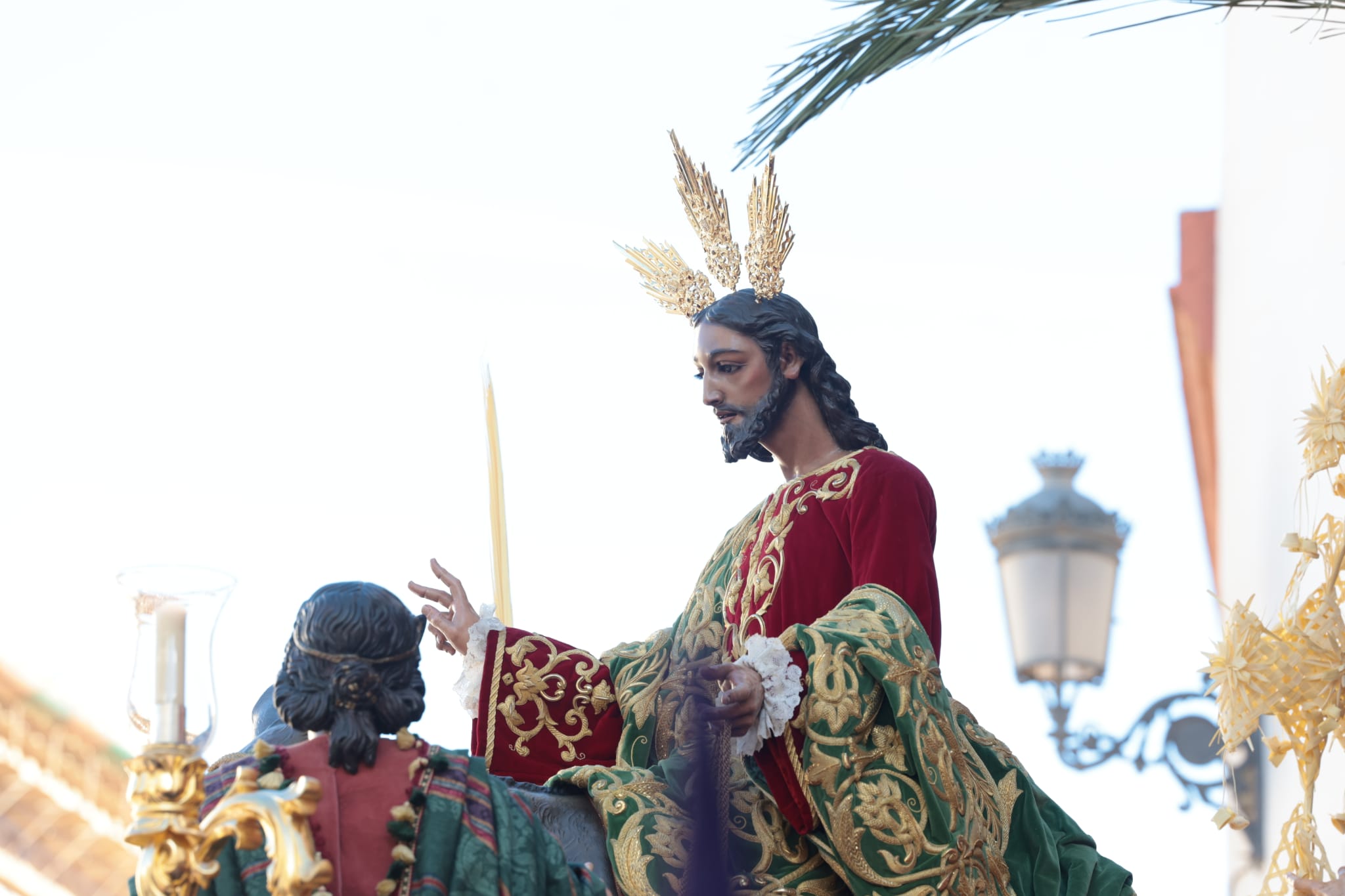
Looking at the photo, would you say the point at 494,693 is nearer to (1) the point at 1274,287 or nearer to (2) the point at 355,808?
(2) the point at 355,808

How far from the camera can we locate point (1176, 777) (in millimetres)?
7469

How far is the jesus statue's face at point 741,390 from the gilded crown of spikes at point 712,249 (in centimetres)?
19

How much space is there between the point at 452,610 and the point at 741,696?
1156 mm

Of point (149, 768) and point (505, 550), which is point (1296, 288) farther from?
point (149, 768)

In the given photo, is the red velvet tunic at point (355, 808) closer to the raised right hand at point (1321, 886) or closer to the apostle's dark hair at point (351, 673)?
the apostle's dark hair at point (351, 673)

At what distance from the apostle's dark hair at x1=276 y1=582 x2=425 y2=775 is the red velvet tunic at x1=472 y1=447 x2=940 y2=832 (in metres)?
1.61

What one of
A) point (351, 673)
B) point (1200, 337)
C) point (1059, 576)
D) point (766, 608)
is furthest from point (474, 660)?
point (1200, 337)

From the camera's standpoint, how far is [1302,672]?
17.4 feet

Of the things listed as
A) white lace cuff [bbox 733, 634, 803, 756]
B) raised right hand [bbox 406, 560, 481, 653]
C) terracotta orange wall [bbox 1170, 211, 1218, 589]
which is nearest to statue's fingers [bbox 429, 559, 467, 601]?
raised right hand [bbox 406, 560, 481, 653]

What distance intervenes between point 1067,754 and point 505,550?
8.07 ft

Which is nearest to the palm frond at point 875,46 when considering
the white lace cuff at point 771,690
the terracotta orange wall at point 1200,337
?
the white lace cuff at point 771,690

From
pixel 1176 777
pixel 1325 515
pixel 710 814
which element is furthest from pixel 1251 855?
pixel 710 814

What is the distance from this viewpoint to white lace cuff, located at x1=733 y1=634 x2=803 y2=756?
16.6 feet

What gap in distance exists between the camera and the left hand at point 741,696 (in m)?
4.95
